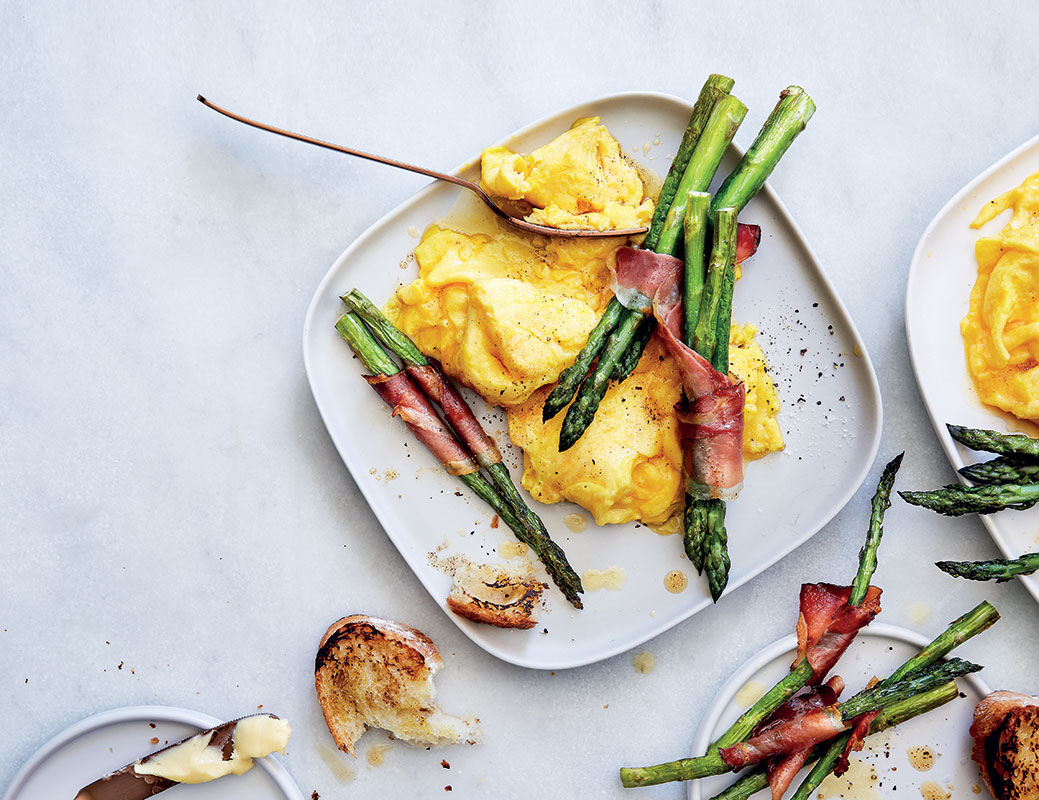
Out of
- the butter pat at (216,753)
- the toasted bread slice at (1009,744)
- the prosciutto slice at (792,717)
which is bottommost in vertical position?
the toasted bread slice at (1009,744)

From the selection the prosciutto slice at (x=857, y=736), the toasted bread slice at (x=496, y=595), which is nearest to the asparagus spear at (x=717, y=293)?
the toasted bread slice at (x=496, y=595)

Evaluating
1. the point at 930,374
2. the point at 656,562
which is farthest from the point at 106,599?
the point at 930,374

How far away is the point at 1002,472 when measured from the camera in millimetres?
3014

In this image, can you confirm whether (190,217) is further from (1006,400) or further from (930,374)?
(1006,400)

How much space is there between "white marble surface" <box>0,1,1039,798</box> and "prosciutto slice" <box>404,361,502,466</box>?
Answer: 52cm

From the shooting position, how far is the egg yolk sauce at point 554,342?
2988 mm

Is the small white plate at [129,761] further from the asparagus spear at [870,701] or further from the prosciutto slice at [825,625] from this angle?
the prosciutto slice at [825,625]

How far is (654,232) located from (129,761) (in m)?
2.90

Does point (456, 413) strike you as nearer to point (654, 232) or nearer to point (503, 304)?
point (503, 304)

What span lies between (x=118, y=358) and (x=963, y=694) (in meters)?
3.62

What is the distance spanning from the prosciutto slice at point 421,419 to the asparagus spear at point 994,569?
1.84 meters

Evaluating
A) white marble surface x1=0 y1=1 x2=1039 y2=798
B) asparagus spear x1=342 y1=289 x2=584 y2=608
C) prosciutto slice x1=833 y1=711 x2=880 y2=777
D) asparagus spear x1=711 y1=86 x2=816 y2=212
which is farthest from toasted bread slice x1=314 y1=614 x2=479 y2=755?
asparagus spear x1=711 y1=86 x2=816 y2=212

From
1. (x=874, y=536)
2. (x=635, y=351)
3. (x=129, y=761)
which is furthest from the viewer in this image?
(x=129, y=761)

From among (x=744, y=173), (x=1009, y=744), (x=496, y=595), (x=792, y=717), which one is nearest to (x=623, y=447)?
(x=496, y=595)
